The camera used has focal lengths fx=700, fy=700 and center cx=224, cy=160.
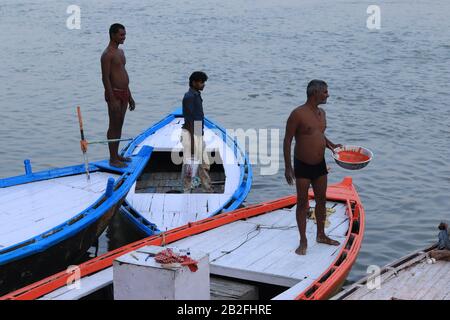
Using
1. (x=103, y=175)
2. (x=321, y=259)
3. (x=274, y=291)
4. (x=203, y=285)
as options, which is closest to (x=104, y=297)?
(x=203, y=285)

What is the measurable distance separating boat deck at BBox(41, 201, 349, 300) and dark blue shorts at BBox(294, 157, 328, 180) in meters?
0.99

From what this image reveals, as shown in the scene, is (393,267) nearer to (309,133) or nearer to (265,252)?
(265,252)

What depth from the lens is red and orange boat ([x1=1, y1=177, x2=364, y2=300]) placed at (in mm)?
7425

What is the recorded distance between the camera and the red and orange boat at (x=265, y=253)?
742 centimetres

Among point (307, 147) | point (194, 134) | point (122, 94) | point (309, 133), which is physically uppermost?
point (122, 94)

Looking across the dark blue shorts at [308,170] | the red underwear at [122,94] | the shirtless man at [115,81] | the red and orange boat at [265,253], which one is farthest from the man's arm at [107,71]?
the dark blue shorts at [308,170]

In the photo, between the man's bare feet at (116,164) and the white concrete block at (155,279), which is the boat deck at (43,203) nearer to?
the man's bare feet at (116,164)

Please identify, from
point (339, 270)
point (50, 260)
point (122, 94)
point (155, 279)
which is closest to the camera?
point (155, 279)

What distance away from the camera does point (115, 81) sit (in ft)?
34.9

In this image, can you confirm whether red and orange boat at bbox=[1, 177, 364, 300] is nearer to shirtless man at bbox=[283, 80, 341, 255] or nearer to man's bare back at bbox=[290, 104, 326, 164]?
shirtless man at bbox=[283, 80, 341, 255]

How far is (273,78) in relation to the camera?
24.3 metres

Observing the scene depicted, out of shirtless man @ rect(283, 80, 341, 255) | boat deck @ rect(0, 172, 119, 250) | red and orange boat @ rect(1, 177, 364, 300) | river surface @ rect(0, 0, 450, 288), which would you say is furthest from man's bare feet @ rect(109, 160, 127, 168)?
shirtless man @ rect(283, 80, 341, 255)

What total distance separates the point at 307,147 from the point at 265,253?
141 centimetres

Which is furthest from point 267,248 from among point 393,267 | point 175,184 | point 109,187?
point 175,184
